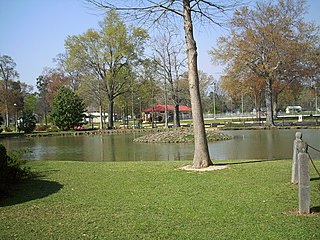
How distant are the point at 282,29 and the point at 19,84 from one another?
5740cm

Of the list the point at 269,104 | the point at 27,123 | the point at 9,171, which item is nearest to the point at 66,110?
the point at 27,123

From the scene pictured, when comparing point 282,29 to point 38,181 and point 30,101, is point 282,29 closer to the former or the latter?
point 38,181

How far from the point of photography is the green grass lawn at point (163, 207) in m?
5.11

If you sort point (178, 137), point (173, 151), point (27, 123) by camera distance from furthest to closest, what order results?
point (27, 123) → point (178, 137) → point (173, 151)

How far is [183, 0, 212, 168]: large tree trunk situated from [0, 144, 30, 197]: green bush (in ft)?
16.1

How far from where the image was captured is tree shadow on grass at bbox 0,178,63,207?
7.49 metres

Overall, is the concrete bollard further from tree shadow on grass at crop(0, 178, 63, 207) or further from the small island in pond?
the small island in pond

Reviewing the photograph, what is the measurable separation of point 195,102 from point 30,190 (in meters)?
5.31

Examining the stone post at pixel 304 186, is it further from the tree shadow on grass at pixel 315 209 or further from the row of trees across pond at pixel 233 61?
the row of trees across pond at pixel 233 61

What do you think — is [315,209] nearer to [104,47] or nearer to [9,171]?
[9,171]

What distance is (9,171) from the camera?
9.30 meters

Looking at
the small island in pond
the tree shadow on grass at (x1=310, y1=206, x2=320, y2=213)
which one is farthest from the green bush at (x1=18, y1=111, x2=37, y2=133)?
the tree shadow on grass at (x1=310, y1=206, x2=320, y2=213)

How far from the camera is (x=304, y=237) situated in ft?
15.3

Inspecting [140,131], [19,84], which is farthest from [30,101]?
[140,131]
